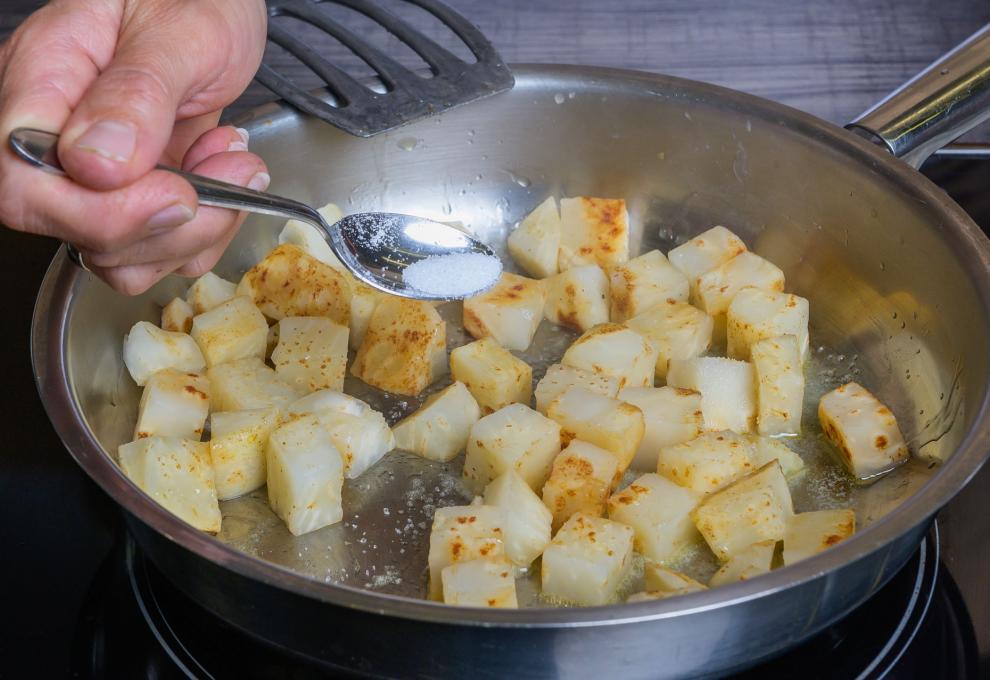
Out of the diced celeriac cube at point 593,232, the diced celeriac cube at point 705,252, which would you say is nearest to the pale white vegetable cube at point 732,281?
the diced celeriac cube at point 705,252

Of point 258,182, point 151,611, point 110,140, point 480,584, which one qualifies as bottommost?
point 151,611

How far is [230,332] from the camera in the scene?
1200mm

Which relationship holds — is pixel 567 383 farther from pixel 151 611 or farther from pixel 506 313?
pixel 151 611

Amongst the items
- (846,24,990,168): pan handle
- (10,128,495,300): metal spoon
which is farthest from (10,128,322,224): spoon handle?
(846,24,990,168): pan handle

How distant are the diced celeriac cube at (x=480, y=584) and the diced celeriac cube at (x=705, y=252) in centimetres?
58

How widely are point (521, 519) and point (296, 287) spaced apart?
455 millimetres

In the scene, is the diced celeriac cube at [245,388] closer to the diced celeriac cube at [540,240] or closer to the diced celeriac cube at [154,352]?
the diced celeriac cube at [154,352]

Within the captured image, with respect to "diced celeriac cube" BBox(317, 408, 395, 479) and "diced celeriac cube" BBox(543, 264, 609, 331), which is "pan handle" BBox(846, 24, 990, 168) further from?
"diced celeriac cube" BBox(317, 408, 395, 479)

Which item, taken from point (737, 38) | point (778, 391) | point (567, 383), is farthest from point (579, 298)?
point (737, 38)

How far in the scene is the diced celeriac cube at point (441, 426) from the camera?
3.71ft

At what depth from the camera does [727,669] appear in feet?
2.75

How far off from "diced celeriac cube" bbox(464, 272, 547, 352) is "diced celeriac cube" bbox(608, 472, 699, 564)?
1.05 feet

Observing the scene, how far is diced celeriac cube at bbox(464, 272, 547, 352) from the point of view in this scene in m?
1.28

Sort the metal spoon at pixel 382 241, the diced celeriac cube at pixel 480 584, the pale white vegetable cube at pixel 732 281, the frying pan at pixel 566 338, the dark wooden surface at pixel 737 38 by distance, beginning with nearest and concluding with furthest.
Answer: the frying pan at pixel 566 338
the diced celeriac cube at pixel 480 584
the metal spoon at pixel 382 241
the pale white vegetable cube at pixel 732 281
the dark wooden surface at pixel 737 38
